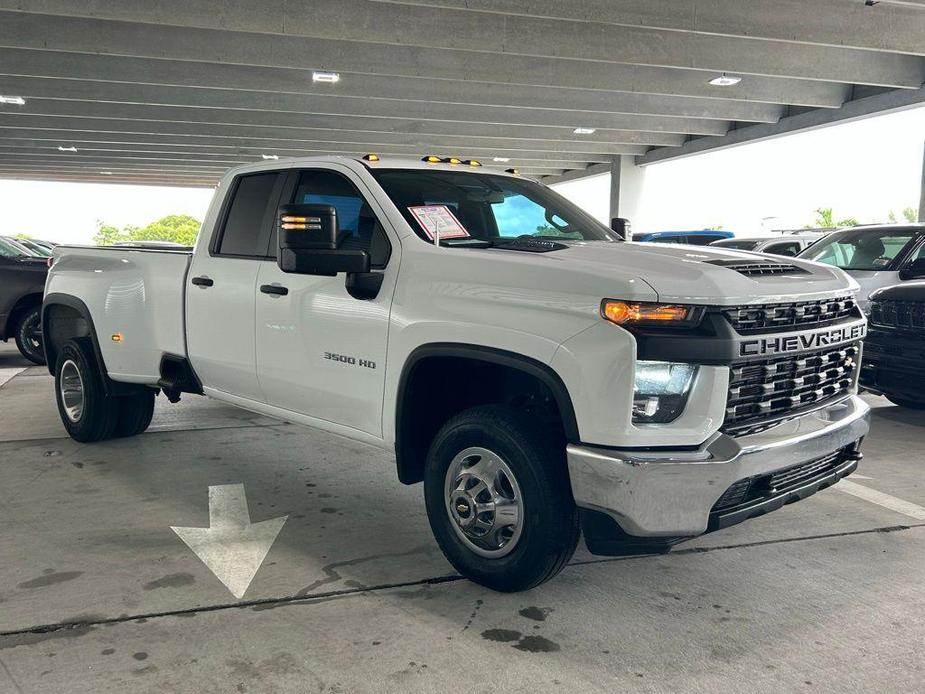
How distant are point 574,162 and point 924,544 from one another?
26.4 meters

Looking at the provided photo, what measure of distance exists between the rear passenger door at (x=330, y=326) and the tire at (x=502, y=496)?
51cm

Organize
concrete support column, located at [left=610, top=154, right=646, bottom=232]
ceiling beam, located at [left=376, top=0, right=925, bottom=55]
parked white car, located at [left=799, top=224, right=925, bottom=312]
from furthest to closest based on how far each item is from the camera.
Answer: concrete support column, located at [left=610, top=154, right=646, bottom=232] → ceiling beam, located at [left=376, top=0, right=925, bottom=55] → parked white car, located at [left=799, top=224, right=925, bottom=312]

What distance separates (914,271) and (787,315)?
5.61 m

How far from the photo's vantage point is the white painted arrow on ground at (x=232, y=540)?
3801 millimetres

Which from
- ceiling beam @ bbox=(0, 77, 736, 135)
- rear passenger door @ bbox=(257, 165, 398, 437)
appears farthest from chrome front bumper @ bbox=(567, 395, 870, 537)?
ceiling beam @ bbox=(0, 77, 736, 135)

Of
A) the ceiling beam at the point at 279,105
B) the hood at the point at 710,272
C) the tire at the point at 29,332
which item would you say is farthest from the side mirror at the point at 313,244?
the ceiling beam at the point at 279,105

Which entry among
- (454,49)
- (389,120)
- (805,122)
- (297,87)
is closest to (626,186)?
(805,122)

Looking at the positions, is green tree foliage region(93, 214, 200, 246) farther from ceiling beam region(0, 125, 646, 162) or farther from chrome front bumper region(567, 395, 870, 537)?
chrome front bumper region(567, 395, 870, 537)

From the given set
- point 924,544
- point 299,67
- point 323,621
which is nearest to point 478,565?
point 323,621

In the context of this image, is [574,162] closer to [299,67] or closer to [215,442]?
[299,67]

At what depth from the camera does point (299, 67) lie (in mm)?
14312

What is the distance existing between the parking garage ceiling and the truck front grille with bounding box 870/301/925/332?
6.64m

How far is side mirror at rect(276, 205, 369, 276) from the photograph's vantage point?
3.70 metres

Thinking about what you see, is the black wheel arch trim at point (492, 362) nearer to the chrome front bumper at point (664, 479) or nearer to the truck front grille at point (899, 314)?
the chrome front bumper at point (664, 479)
